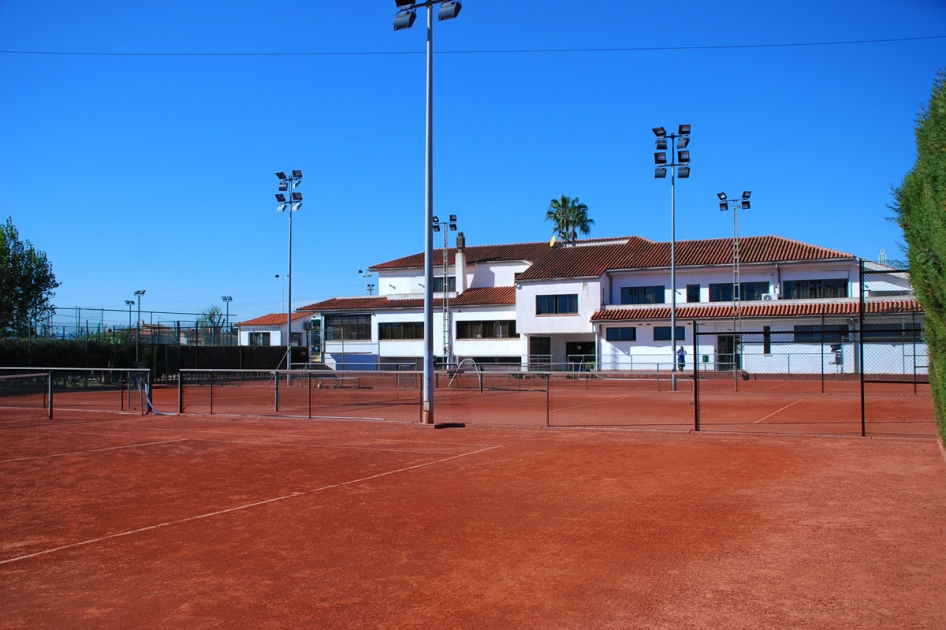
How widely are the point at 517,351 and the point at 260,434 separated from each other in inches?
1613

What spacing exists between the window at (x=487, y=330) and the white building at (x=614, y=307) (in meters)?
0.08

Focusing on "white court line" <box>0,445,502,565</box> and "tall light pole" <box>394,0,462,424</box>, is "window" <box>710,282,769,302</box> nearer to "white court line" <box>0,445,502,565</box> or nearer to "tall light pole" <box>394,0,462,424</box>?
"tall light pole" <box>394,0,462,424</box>

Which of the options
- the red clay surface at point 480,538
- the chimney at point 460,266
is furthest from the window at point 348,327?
the red clay surface at point 480,538

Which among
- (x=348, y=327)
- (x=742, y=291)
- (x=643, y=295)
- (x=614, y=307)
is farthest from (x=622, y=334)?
(x=348, y=327)

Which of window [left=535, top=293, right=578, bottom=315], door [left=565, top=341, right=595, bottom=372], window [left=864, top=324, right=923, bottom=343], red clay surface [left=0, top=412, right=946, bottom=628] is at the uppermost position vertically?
window [left=535, top=293, right=578, bottom=315]

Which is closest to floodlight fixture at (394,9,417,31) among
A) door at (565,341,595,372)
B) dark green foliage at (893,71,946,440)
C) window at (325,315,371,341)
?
dark green foliage at (893,71,946,440)

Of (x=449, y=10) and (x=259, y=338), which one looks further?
(x=259, y=338)

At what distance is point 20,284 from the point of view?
48500mm

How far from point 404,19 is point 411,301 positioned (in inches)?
1759

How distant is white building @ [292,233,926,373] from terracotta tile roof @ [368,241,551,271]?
174 millimetres

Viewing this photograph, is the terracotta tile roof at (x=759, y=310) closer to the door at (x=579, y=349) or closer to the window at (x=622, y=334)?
the window at (x=622, y=334)

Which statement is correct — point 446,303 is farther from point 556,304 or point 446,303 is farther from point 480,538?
point 480,538

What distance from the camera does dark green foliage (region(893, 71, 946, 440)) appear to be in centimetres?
783

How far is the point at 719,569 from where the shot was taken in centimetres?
663
